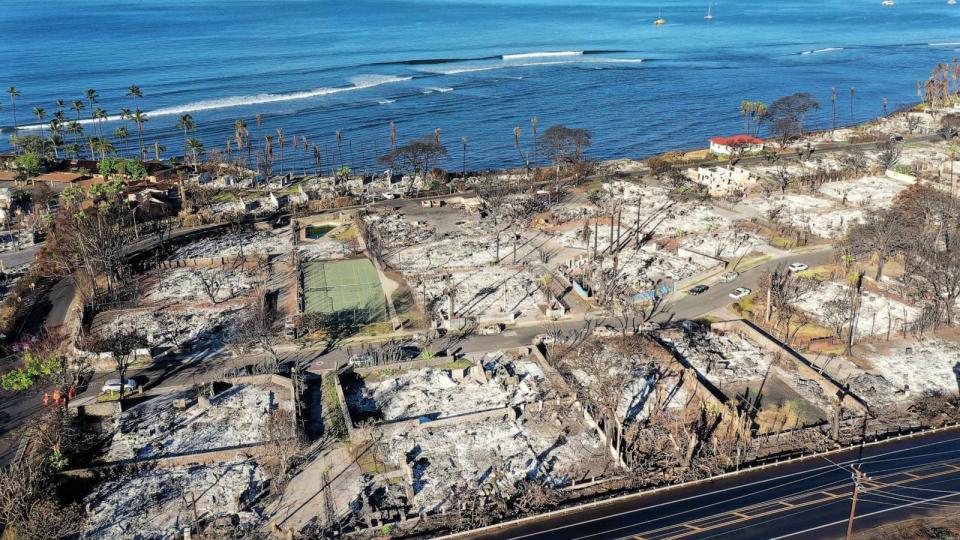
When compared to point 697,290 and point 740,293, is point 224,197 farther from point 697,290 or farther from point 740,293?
point 740,293

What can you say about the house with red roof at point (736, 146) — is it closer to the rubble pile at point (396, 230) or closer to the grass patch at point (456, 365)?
the rubble pile at point (396, 230)

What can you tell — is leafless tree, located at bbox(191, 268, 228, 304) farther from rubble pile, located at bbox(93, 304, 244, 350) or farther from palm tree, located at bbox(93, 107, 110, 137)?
palm tree, located at bbox(93, 107, 110, 137)

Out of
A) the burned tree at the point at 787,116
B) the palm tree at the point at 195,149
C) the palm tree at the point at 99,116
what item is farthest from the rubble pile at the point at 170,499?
the burned tree at the point at 787,116

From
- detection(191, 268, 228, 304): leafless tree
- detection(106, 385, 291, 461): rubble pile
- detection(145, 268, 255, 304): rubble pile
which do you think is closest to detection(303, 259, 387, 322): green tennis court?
detection(145, 268, 255, 304): rubble pile

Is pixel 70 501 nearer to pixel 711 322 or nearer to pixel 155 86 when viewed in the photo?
pixel 711 322

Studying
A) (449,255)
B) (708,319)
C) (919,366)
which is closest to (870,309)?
(919,366)

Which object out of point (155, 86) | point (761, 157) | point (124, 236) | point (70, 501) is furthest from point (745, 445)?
point (155, 86)

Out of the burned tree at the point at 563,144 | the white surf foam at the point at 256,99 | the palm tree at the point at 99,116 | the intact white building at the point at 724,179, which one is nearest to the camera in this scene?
the intact white building at the point at 724,179
